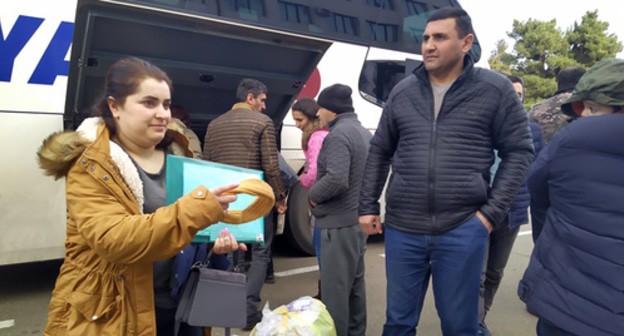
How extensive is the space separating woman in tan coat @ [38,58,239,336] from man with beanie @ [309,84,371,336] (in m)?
1.44

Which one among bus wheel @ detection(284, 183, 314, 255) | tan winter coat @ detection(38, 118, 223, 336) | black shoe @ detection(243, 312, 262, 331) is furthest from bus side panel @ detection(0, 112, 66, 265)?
tan winter coat @ detection(38, 118, 223, 336)

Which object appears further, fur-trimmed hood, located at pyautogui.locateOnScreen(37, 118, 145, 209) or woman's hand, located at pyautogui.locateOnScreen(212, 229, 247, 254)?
woman's hand, located at pyautogui.locateOnScreen(212, 229, 247, 254)

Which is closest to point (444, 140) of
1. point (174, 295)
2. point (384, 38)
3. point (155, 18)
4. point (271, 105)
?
point (174, 295)

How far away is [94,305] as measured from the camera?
4.77 feet

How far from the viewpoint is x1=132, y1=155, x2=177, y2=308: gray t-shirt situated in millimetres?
1612

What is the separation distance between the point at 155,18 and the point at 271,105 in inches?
60.0

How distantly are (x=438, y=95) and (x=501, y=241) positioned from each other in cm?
166

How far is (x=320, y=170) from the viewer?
3.05m

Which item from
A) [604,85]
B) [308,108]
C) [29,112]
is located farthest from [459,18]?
[29,112]

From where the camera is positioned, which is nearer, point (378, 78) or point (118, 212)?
point (118, 212)

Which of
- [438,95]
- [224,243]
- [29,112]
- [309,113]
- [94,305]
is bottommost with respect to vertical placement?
[94,305]

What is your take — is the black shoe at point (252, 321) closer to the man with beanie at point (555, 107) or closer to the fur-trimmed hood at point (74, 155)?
the fur-trimmed hood at point (74, 155)

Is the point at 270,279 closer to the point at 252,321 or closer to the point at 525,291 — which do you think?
the point at 252,321

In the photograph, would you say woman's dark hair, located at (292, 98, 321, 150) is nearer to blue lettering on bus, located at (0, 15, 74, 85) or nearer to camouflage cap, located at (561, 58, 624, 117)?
blue lettering on bus, located at (0, 15, 74, 85)
